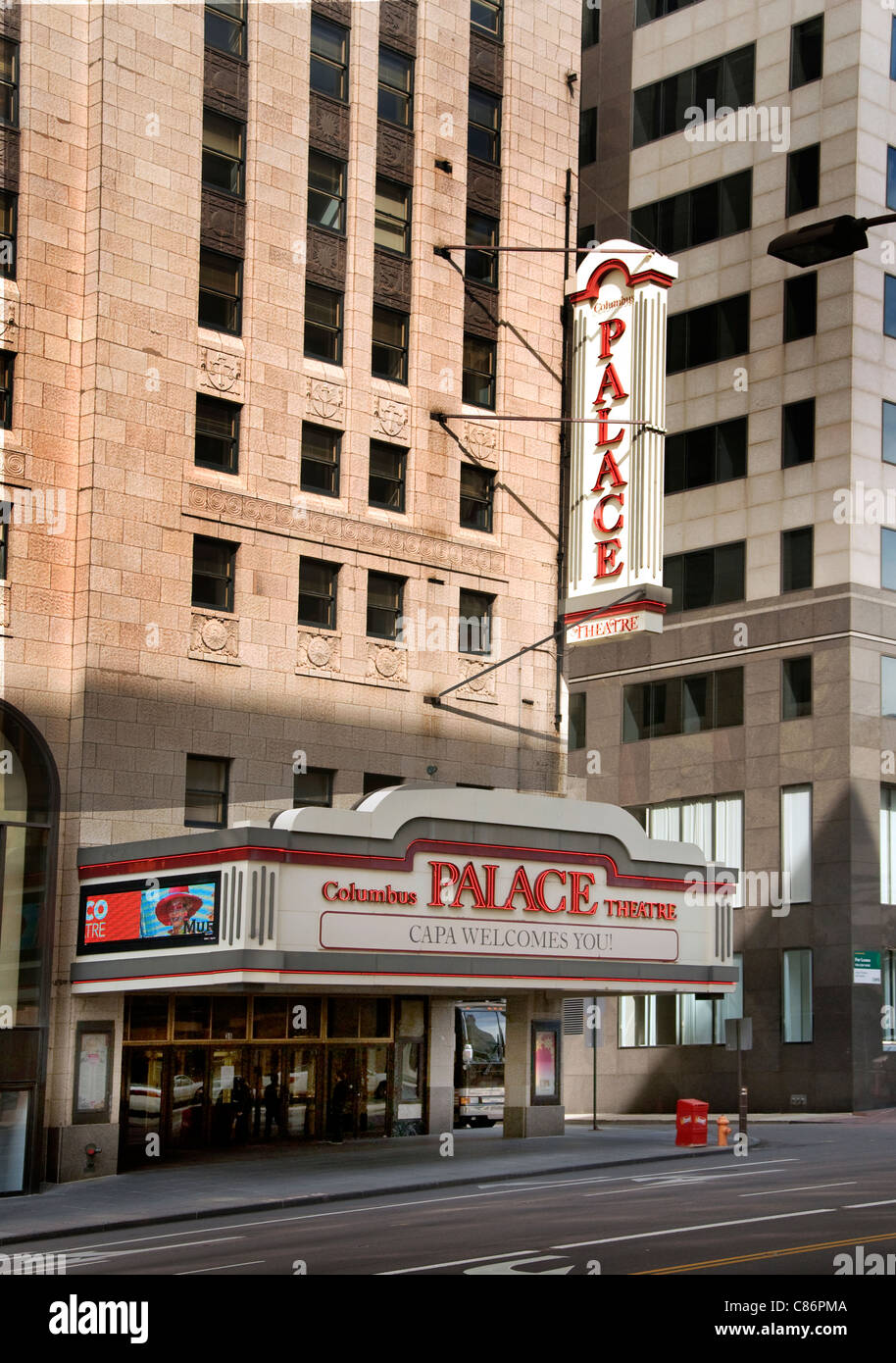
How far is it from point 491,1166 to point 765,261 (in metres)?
33.7

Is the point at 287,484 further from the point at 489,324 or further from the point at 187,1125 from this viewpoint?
the point at 187,1125

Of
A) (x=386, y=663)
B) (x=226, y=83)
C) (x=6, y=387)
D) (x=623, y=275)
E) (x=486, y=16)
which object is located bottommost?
(x=386, y=663)

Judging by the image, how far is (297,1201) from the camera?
89.7ft

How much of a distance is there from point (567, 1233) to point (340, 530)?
63.1 ft

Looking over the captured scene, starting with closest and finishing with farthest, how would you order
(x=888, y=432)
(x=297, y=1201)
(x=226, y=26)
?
(x=297, y=1201) → (x=226, y=26) → (x=888, y=432)

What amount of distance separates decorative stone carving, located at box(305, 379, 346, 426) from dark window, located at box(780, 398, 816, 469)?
68.0 feet

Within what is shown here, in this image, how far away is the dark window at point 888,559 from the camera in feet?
171

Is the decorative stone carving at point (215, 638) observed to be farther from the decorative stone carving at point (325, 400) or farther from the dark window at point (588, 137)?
the dark window at point (588, 137)

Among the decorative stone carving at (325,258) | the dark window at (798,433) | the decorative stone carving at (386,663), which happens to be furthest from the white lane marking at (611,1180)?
the dark window at (798,433)

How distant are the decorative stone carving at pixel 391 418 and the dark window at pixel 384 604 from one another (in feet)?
10.6

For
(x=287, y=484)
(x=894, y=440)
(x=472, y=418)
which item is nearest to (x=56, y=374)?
(x=287, y=484)

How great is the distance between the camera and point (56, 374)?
108ft

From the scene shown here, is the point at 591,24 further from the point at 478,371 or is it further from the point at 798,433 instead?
the point at 478,371

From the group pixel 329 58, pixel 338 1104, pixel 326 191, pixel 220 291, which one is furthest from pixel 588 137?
pixel 338 1104
